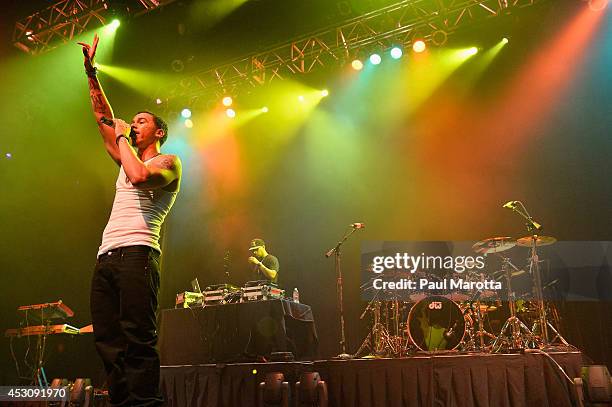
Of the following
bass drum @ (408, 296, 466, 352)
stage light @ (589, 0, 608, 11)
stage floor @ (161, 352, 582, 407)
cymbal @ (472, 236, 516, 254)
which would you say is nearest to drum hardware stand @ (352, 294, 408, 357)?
bass drum @ (408, 296, 466, 352)

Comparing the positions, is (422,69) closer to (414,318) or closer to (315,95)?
(315,95)

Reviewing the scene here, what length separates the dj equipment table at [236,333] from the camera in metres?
6.61

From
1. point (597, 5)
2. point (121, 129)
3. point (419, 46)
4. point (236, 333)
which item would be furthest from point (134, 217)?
point (597, 5)

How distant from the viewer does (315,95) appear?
10.1 metres

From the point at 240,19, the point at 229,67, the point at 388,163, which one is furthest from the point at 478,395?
the point at 229,67

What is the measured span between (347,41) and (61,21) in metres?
4.38

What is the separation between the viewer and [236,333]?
6.84m

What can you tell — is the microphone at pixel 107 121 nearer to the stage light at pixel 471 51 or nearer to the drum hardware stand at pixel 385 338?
the drum hardware stand at pixel 385 338

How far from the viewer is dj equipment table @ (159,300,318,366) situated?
6613mm

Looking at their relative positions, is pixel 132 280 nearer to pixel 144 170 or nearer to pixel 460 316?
pixel 144 170

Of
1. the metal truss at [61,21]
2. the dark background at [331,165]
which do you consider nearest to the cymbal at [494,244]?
the dark background at [331,165]

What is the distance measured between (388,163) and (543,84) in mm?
2811

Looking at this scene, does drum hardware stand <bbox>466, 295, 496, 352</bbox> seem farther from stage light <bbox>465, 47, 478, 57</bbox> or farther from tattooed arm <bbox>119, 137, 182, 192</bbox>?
tattooed arm <bbox>119, 137, 182, 192</bbox>

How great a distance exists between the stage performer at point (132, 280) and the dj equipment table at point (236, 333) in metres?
4.11
